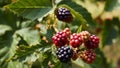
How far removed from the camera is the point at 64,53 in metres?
2.48

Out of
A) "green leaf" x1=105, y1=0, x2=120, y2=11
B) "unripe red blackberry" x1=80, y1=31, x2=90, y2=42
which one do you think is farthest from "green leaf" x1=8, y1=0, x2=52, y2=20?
"green leaf" x1=105, y1=0, x2=120, y2=11

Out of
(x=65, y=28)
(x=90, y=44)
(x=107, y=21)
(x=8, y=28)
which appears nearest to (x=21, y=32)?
(x=8, y=28)

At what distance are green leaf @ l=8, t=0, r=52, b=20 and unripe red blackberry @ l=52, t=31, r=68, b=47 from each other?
17 cm

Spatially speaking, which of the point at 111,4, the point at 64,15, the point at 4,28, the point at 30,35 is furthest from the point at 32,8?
the point at 111,4

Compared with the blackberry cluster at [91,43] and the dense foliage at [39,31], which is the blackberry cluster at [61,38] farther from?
the blackberry cluster at [91,43]

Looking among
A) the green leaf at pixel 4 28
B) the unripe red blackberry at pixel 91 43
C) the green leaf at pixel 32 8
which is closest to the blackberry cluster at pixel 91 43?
the unripe red blackberry at pixel 91 43

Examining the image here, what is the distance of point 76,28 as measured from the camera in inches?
110

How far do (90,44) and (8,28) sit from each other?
831mm

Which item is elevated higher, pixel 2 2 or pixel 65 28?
pixel 2 2

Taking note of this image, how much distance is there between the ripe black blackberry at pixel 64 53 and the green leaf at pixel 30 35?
27cm

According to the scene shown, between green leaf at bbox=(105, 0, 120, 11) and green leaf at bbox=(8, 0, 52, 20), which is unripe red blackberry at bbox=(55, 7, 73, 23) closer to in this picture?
green leaf at bbox=(8, 0, 52, 20)

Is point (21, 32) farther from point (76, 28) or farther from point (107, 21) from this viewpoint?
point (107, 21)

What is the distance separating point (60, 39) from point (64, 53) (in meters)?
0.10

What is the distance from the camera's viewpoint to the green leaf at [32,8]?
251cm
